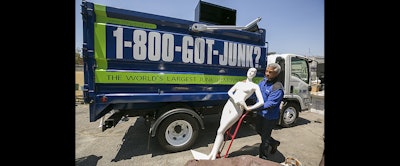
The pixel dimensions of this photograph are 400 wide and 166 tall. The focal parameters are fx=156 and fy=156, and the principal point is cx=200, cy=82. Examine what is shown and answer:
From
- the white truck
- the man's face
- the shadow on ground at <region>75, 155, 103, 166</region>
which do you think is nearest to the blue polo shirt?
the man's face

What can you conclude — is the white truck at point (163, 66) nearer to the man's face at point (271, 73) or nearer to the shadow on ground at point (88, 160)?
the shadow on ground at point (88, 160)

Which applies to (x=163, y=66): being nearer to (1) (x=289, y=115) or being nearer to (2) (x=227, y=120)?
(2) (x=227, y=120)

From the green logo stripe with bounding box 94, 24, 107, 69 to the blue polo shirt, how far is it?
2.62 m

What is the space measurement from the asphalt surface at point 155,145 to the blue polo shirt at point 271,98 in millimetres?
760

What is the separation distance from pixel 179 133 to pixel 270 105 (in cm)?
176

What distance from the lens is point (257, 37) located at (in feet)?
11.4

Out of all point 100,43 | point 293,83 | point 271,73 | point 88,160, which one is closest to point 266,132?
point 271,73

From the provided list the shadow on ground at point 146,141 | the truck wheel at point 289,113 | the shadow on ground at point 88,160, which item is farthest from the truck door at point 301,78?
the shadow on ground at point 88,160

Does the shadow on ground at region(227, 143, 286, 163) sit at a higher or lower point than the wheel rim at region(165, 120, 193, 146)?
lower

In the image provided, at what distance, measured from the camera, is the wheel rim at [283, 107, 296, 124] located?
4273 mm

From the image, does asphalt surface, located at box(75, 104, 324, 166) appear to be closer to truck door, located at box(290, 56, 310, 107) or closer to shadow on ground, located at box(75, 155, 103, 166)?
shadow on ground, located at box(75, 155, 103, 166)
